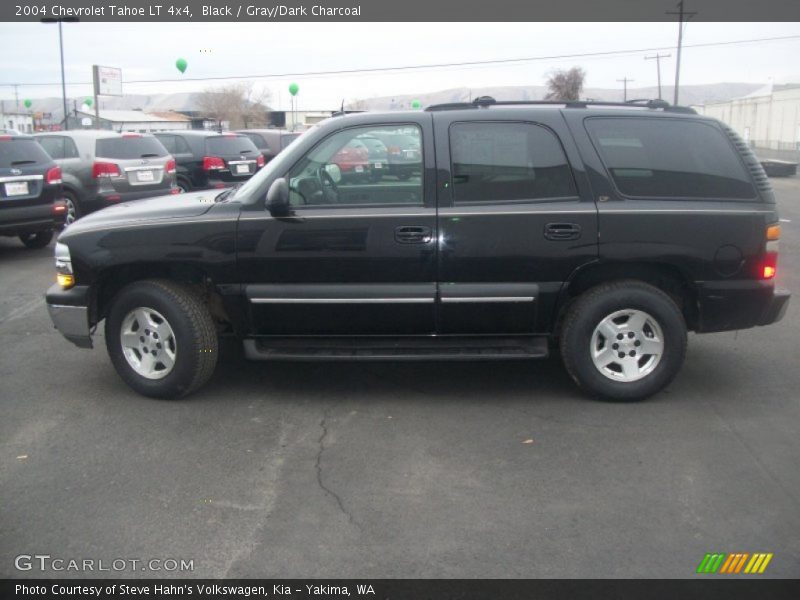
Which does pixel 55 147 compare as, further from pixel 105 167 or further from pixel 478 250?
pixel 478 250

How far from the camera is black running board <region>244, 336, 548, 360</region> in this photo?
16.8 ft

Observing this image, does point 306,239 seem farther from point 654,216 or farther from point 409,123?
point 654,216

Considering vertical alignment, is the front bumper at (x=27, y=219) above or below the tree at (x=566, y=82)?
below

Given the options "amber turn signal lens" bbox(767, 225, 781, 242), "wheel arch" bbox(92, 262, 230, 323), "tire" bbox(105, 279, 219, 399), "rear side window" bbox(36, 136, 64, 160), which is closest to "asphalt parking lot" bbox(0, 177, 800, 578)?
"tire" bbox(105, 279, 219, 399)

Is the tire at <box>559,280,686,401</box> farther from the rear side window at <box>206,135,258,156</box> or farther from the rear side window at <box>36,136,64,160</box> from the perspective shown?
the rear side window at <box>206,135,258,156</box>

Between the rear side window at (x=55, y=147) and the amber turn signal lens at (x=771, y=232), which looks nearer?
the amber turn signal lens at (x=771, y=232)

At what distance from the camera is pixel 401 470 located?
425 cm

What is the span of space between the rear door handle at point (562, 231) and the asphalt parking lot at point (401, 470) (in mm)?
1121

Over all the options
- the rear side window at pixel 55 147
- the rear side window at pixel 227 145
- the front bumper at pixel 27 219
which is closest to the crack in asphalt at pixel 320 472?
the front bumper at pixel 27 219

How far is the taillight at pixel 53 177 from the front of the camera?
427 inches

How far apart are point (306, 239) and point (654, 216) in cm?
223
